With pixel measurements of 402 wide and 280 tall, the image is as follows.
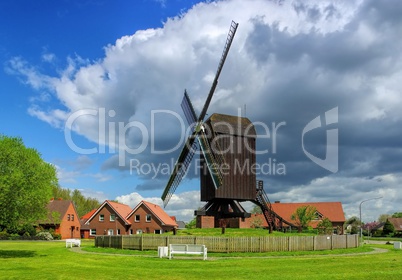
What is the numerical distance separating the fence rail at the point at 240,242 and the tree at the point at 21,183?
7623 millimetres

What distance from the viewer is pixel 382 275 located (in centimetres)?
1717

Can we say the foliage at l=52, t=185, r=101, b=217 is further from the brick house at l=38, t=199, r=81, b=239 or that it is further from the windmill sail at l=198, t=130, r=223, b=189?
the windmill sail at l=198, t=130, r=223, b=189

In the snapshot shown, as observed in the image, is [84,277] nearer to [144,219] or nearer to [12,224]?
[12,224]

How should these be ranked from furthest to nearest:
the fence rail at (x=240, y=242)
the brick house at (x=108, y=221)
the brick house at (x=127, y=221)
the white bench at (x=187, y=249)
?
the brick house at (x=108, y=221) → the brick house at (x=127, y=221) → the fence rail at (x=240, y=242) → the white bench at (x=187, y=249)

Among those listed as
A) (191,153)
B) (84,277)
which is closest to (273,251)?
(191,153)

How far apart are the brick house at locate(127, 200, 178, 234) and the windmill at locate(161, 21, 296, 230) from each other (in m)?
27.8

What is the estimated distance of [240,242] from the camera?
1282 inches

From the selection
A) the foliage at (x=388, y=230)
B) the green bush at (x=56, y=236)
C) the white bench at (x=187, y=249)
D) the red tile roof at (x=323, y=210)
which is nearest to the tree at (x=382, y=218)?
the foliage at (x=388, y=230)

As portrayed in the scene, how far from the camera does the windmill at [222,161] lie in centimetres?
4228

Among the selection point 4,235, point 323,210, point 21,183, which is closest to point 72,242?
point 21,183

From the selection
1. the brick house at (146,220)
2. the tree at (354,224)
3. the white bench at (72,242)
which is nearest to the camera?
the white bench at (72,242)

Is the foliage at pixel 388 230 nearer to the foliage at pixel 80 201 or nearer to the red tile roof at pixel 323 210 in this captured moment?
the red tile roof at pixel 323 210

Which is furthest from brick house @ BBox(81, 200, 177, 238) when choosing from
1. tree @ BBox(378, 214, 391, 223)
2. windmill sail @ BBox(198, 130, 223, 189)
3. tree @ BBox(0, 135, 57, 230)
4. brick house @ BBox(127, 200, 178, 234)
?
tree @ BBox(378, 214, 391, 223)

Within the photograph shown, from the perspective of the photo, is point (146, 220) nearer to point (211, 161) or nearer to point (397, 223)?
point (211, 161)
